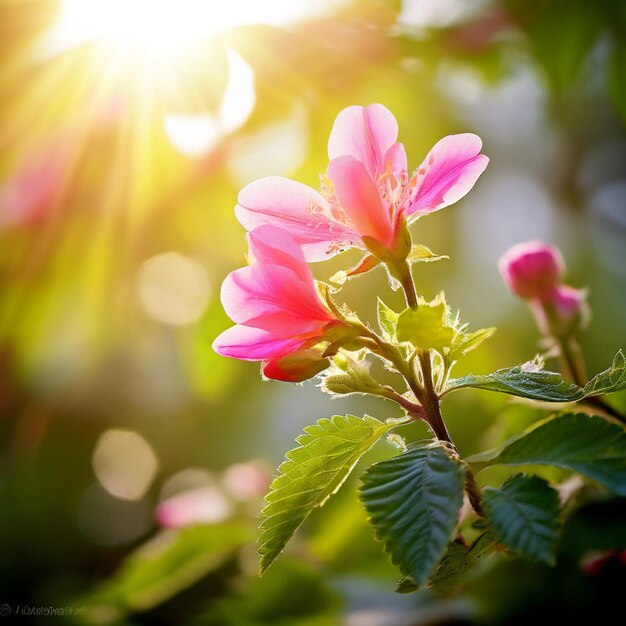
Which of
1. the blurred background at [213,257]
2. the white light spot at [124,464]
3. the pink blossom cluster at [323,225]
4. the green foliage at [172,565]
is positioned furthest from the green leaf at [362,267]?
the white light spot at [124,464]

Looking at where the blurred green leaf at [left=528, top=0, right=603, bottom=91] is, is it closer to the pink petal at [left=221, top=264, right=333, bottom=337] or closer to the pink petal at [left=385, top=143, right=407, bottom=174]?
the pink petal at [left=385, top=143, right=407, bottom=174]

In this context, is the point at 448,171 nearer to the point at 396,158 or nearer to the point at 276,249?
the point at 396,158

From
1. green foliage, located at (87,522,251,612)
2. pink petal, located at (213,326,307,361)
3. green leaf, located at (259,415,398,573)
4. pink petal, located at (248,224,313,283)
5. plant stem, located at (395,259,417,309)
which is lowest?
green foliage, located at (87,522,251,612)

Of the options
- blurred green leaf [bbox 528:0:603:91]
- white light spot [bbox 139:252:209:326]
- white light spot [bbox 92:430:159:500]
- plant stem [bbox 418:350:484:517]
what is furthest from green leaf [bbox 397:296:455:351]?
white light spot [bbox 92:430:159:500]

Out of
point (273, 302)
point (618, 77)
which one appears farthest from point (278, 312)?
point (618, 77)

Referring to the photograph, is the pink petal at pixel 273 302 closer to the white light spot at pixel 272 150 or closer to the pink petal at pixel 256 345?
the pink petal at pixel 256 345

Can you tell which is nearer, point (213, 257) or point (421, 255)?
point (421, 255)

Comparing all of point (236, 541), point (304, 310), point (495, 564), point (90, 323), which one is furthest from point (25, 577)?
point (304, 310)
